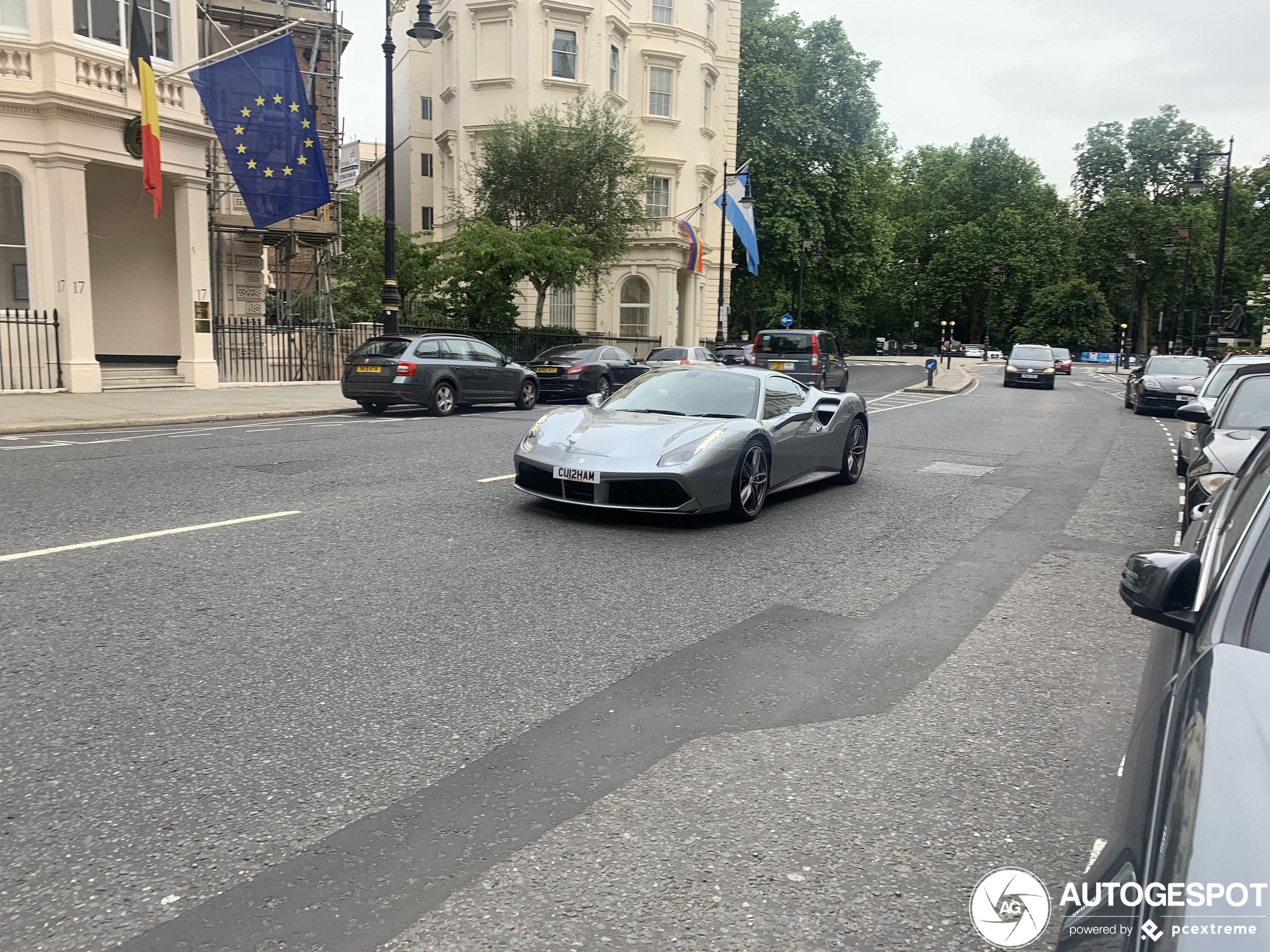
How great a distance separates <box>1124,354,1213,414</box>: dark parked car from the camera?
2548 centimetres

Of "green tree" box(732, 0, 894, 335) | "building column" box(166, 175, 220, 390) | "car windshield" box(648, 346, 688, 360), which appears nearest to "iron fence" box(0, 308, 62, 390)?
"building column" box(166, 175, 220, 390)

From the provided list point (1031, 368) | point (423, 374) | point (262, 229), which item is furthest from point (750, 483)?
point (1031, 368)

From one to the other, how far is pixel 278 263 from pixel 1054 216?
71379 millimetres

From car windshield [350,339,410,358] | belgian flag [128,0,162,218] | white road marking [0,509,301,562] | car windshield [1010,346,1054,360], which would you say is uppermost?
belgian flag [128,0,162,218]

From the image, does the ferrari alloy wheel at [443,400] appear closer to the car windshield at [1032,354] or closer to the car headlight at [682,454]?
the car headlight at [682,454]

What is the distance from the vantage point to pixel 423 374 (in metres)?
18.7

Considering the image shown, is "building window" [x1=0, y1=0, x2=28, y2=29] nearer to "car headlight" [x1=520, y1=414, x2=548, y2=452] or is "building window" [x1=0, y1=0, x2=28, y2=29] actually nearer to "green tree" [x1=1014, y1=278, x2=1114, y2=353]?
"car headlight" [x1=520, y1=414, x2=548, y2=452]

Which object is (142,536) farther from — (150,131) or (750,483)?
(150,131)

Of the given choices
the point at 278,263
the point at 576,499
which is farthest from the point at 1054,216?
the point at 576,499

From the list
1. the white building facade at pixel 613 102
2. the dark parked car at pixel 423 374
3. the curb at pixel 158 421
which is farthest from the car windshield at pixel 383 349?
the white building facade at pixel 613 102

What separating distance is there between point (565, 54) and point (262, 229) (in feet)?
67.3

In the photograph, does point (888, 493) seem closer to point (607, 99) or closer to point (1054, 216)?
point (607, 99)

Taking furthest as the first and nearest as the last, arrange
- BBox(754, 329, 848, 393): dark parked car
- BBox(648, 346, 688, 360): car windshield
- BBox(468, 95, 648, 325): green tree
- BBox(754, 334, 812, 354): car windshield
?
BBox(468, 95, 648, 325): green tree → BBox(648, 346, 688, 360): car windshield → BBox(754, 334, 812, 354): car windshield → BBox(754, 329, 848, 393): dark parked car

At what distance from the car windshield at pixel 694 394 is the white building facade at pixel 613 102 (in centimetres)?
2843
